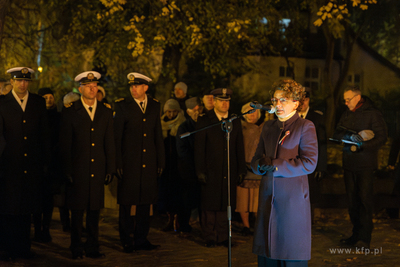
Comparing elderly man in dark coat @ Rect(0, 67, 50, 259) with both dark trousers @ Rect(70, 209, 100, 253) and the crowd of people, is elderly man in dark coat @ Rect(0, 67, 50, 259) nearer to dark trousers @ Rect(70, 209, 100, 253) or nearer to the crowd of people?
the crowd of people

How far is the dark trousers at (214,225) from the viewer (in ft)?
27.6

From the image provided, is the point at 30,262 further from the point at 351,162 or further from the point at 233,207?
the point at 351,162

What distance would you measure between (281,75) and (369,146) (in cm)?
2293

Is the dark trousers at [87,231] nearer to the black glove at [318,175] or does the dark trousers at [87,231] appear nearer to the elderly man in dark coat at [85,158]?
the elderly man in dark coat at [85,158]

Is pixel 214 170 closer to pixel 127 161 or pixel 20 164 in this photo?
pixel 127 161

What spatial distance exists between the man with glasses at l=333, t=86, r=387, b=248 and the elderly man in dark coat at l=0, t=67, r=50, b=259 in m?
4.60

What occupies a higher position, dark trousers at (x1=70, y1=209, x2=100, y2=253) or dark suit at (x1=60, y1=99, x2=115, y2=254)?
dark suit at (x1=60, y1=99, x2=115, y2=254)

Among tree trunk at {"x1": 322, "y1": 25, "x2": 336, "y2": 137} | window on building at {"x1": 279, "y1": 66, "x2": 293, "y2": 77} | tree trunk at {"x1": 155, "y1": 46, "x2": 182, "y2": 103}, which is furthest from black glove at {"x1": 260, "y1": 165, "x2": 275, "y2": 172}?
window on building at {"x1": 279, "y1": 66, "x2": 293, "y2": 77}

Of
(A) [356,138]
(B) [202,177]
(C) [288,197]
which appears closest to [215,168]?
(B) [202,177]

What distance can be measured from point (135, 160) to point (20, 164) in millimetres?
1639

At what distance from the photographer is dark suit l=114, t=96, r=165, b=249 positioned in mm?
7840

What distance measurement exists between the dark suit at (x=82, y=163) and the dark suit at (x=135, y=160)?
0.41 m

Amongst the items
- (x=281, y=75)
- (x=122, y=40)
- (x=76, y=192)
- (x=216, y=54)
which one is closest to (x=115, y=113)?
(x=76, y=192)

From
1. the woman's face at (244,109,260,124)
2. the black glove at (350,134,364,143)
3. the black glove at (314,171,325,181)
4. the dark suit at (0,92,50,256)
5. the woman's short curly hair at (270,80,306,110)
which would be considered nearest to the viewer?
the woman's short curly hair at (270,80,306,110)
